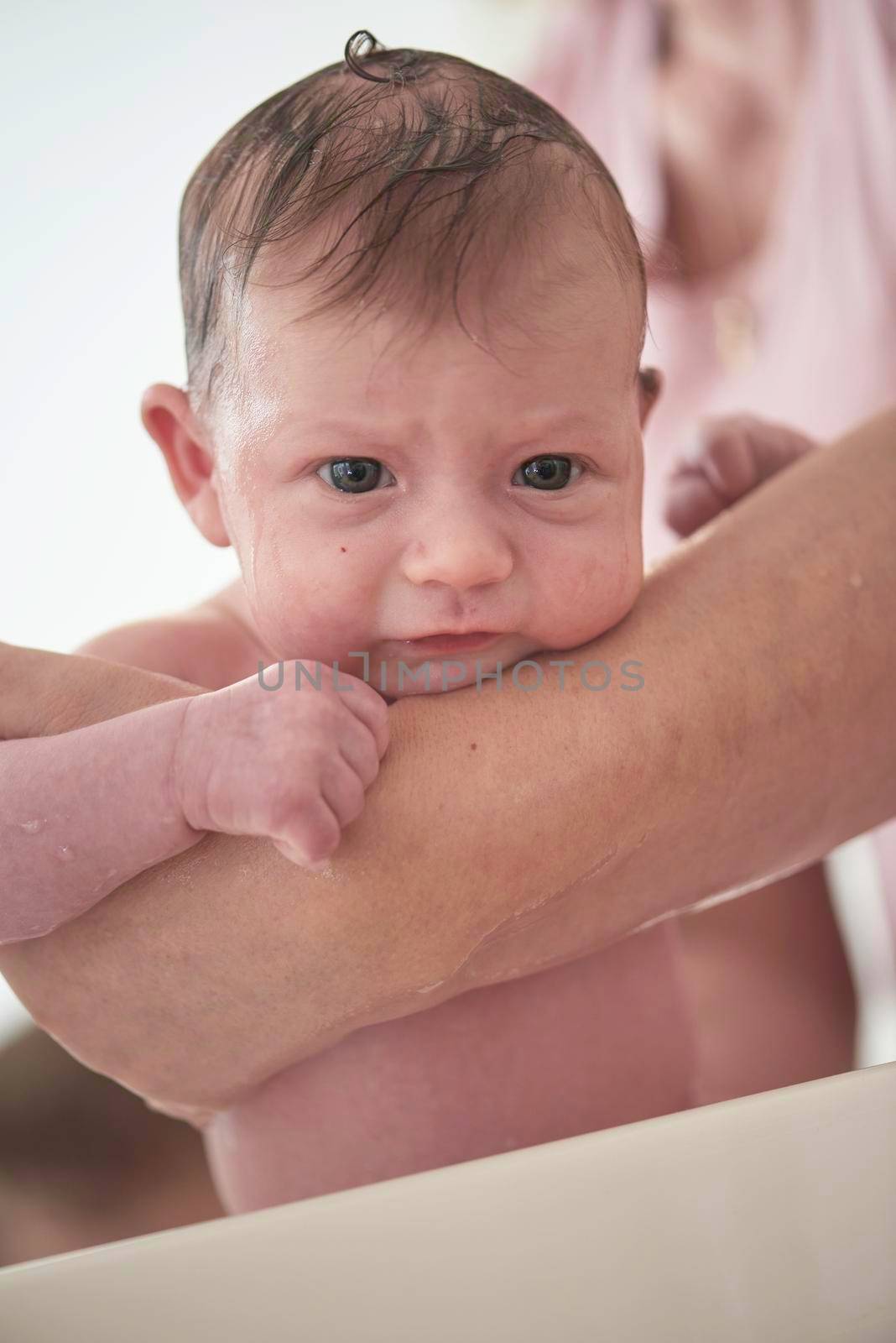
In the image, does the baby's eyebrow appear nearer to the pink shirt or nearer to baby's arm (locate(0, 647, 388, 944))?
baby's arm (locate(0, 647, 388, 944))

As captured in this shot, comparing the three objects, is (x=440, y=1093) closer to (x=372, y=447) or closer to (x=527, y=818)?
(x=527, y=818)

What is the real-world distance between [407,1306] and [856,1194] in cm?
19

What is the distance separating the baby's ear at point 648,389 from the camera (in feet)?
2.30

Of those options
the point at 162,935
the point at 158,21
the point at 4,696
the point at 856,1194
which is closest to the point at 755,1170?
the point at 856,1194

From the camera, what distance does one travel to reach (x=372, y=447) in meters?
0.55

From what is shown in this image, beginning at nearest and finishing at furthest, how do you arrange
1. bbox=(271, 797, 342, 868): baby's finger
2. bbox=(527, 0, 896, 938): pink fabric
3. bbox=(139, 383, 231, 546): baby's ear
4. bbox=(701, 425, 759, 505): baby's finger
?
1. bbox=(271, 797, 342, 868): baby's finger
2. bbox=(139, 383, 231, 546): baby's ear
3. bbox=(701, 425, 759, 505): baby's finger
4. bbox=(527, 0, 896, 938): pink fabric

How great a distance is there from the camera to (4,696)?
523 mm

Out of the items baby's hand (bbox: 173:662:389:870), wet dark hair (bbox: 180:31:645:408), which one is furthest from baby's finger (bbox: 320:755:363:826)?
wet dark hair (bbox: 180:31:645:408)

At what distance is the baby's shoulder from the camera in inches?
26.7

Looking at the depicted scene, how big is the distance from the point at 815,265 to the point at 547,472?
2.89 feet

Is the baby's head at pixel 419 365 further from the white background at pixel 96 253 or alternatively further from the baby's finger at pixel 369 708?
the white background at pixel 96 253

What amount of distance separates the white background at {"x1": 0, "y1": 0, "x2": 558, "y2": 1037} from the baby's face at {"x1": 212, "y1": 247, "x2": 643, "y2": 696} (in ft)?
2.04

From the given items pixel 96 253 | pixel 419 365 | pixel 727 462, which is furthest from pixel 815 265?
pixel 419 365

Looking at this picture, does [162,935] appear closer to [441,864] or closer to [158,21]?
[441,864]
